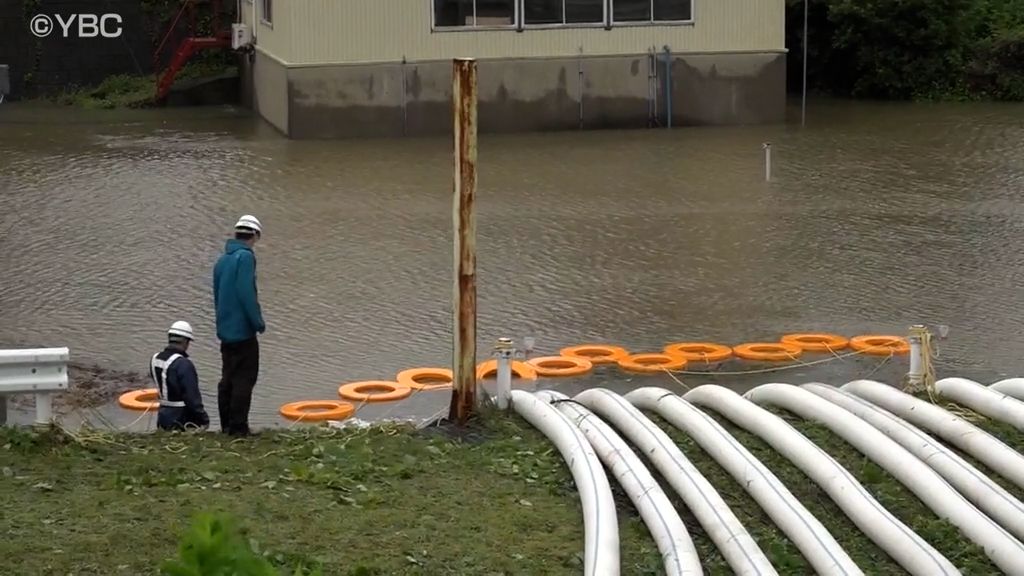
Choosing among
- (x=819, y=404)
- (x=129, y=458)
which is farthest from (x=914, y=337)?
(x=129, y=458)

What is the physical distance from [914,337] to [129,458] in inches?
205

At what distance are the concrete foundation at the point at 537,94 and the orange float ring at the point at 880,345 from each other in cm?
1560

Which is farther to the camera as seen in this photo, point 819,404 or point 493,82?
point 493,82

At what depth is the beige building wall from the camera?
90.2 ft

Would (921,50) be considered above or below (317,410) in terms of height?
above

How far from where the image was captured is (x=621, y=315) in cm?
1432

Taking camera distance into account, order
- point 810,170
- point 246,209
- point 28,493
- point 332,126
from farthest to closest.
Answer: point 332,126
point 810,170
point 246,209
point 28,493

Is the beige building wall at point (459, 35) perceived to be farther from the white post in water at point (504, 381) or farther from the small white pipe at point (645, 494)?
the small white pipe at point (645, 494)

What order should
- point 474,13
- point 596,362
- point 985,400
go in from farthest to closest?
1. point 474,13
2. point 596,362
3. point 985,400

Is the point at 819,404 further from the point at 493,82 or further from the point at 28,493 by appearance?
the point at 493,82

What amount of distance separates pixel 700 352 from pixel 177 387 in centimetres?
458

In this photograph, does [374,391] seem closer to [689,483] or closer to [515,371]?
[515,371]

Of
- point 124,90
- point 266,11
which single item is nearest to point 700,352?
point 266,11

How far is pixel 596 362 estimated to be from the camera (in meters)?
12.5
